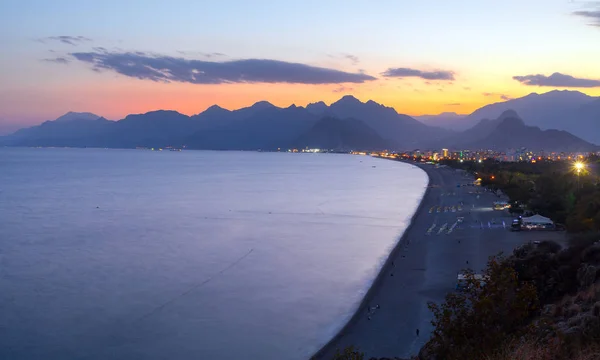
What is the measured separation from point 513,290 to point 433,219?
29.8 m

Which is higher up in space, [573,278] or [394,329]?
[573,278]

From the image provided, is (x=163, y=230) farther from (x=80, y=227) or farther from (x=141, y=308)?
(x=141, y=308)

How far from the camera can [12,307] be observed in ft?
58.0

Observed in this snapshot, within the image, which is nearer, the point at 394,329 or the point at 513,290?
the point at 513,290

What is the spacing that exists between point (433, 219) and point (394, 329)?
883 inches

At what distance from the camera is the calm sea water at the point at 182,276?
592 inches

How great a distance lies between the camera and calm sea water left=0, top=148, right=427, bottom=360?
15.0 meters

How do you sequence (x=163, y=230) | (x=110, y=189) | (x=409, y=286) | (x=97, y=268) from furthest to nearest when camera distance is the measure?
(x=110, y=189) < (x=163, y=230) < (x=97, y=268) < (x=409, y=286)

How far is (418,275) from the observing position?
68.0 ft

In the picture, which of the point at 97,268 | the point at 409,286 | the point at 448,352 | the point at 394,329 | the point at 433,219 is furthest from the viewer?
the point at 433,219

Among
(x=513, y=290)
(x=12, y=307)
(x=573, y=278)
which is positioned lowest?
(x=12, y=307)

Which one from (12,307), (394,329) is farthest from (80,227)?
(394,329)

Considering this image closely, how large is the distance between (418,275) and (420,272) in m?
0.53

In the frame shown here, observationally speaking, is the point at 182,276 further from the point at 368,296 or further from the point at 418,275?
the point at 418,275
